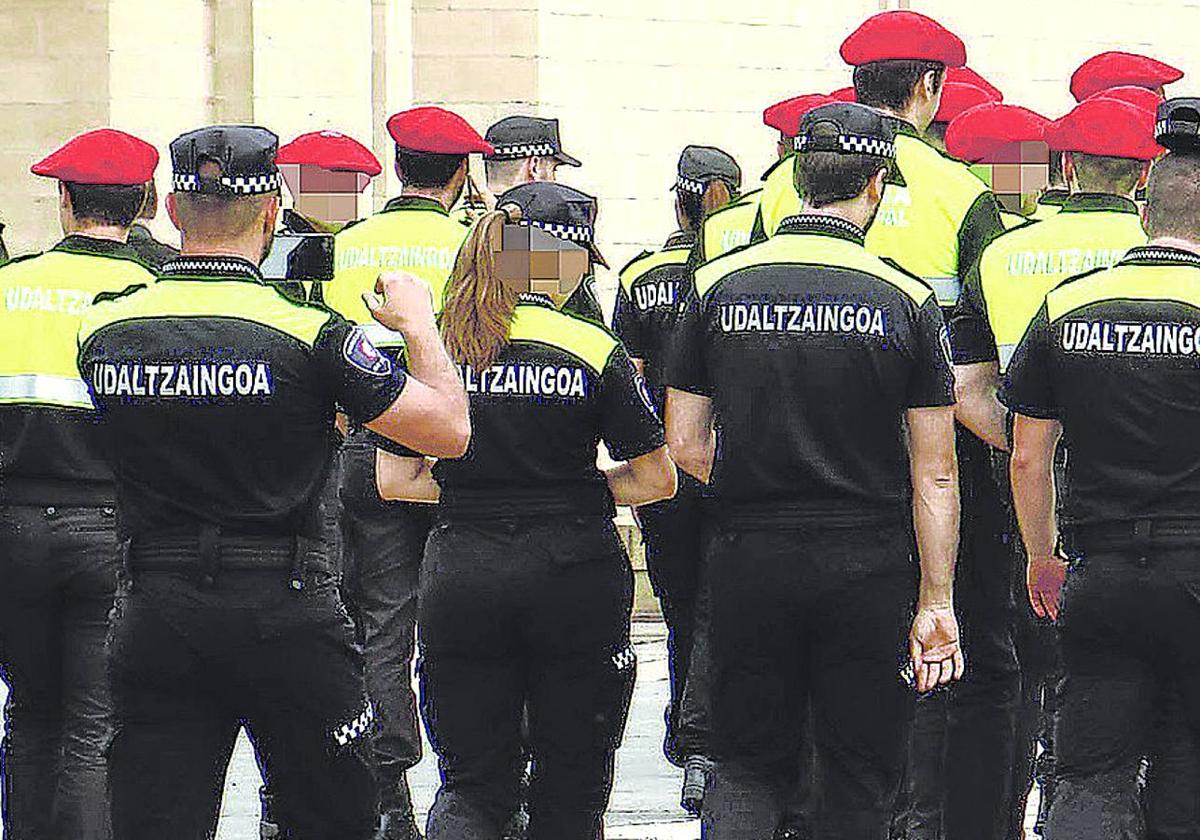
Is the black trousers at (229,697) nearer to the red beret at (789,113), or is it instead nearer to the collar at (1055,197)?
the collar at (1055,197)

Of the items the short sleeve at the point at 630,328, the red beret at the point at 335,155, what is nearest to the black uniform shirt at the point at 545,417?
the red beret at the point at 335,155

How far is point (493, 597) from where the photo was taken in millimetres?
6484

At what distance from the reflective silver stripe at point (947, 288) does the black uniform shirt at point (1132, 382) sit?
1.16 metres

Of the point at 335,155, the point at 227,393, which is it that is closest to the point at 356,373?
the point at 227,393

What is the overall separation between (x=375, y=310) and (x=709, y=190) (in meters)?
4.35

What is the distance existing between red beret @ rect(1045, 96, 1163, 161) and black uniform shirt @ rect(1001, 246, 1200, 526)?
2.25 feet

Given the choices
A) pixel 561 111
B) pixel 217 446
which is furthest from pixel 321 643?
pixel 561 111

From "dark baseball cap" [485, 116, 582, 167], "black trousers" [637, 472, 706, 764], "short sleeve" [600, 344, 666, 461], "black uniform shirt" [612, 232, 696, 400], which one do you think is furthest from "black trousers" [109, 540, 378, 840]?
"dark baseball cap" [485, 116, 582, 167]

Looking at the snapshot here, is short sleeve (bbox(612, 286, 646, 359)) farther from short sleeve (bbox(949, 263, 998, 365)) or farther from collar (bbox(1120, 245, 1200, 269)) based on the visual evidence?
collar (bbox(1120, 245, 1200, 269))

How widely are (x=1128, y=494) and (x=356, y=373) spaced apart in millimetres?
1920

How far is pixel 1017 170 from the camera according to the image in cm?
777

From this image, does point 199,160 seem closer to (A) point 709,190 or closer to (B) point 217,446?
(B) point 217,446

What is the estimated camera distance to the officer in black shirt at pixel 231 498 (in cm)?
548

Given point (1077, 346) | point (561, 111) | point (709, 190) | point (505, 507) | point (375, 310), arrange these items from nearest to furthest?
1. point (375, 310)
2. point (1077, 346)
3. point (505, 507)
4. point (709, 190)
5. point (561, 111)
